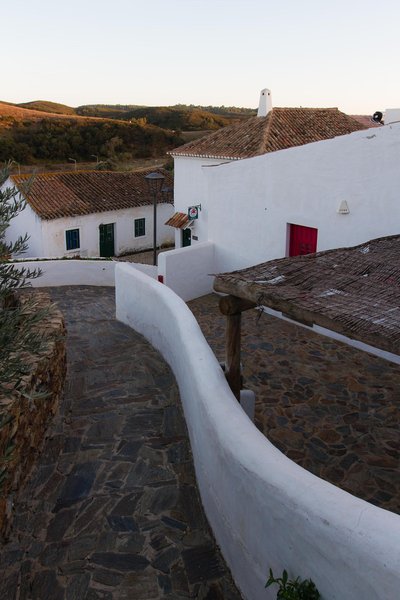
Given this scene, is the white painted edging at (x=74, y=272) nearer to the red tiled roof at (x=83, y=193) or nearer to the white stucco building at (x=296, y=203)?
the white stucco building at (x=296, y=203)

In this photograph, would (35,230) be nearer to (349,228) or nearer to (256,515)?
(349,228)

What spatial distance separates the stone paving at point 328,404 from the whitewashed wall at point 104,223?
532 inches

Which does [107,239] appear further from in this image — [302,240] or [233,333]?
[233,333]

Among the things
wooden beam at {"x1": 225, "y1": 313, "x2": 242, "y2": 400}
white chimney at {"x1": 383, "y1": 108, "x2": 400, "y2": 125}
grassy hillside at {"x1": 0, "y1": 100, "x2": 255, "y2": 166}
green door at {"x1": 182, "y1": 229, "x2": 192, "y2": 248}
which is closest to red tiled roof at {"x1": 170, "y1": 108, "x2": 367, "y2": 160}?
green door at {"x1": 182, "y1": 229, "x2": 192, "y2": 248}

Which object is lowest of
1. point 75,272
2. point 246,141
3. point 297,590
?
point 75,272

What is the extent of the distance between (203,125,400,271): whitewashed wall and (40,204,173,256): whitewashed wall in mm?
10898

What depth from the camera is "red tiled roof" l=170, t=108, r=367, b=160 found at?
19562 millimetres

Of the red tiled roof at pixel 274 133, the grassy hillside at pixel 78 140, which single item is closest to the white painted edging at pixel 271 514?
the red tiled roof at pixel 274 133

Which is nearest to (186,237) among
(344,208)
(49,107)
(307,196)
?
(307,196)

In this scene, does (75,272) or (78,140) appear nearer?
(75,272)

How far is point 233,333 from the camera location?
6.18 m

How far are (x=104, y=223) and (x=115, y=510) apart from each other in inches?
831

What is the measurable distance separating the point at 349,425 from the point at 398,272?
10.4 feet

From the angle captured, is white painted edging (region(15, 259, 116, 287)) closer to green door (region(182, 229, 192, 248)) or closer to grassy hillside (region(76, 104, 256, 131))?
green door (region(182, 229, 192, 248))
